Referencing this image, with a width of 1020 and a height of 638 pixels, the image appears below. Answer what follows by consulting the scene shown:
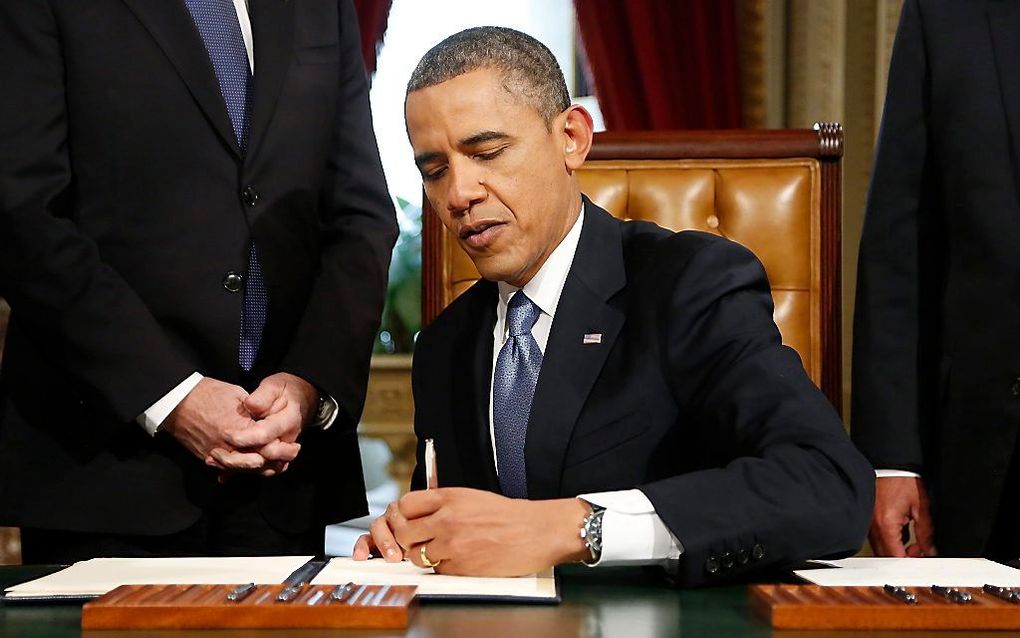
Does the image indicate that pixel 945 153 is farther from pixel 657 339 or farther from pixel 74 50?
pixel 74 50

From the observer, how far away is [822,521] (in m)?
1.47

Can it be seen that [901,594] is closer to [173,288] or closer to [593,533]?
[593,533]

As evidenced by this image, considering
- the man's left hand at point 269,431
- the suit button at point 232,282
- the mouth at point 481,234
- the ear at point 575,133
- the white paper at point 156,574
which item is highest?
the ear at point 575,133

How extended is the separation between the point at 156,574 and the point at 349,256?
0.85 meters

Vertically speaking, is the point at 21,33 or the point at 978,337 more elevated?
the point at 21,33

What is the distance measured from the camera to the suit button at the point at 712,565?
140 cm

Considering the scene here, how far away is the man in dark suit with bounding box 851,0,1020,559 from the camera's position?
208 cm

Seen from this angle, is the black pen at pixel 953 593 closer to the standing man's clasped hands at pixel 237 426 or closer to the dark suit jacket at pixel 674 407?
the dark suit jacket at pixel 674 407

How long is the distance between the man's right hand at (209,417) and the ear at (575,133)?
66 centimetres

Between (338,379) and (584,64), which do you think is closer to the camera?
(338,379)

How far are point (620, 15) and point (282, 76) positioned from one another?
3.27 metres

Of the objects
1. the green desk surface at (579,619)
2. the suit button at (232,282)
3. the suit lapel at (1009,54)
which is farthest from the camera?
the suit lapel at (1009,54)

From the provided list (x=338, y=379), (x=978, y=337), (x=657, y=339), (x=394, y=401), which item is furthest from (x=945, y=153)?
(x=394, y=401)

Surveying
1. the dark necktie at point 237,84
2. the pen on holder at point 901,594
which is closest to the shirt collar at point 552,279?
the dark necktie at point 237,84
